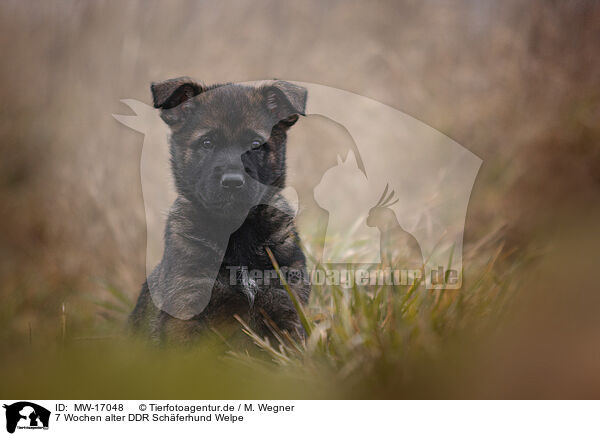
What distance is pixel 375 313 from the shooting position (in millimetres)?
2543

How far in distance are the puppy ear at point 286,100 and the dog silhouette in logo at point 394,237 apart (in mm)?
832

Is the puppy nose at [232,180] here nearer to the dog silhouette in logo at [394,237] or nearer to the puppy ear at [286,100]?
the puppy ear at [286,100]

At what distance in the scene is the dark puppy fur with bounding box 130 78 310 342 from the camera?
302cm

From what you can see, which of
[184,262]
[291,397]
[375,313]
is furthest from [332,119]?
[291,397]

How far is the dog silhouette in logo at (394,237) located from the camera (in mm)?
3645

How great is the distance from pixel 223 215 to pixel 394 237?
1569 mm

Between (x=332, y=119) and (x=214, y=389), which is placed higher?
(x=332, y=119)

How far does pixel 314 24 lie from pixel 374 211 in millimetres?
2071

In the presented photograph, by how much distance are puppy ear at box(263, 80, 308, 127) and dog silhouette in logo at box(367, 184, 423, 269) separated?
83 cm

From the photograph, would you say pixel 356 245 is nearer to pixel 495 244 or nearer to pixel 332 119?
pixel 332 119
